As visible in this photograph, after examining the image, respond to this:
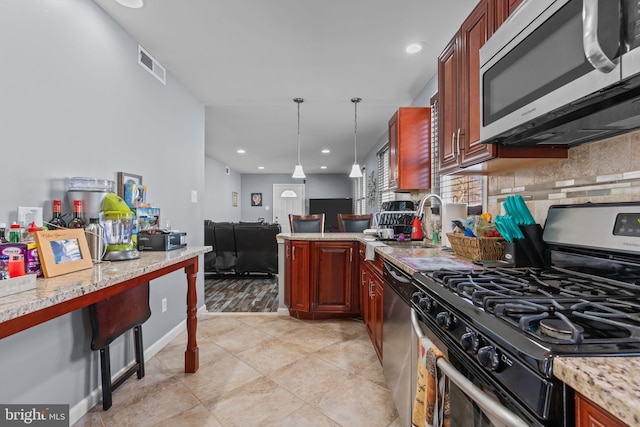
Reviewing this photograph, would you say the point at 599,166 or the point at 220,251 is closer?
the point at 599,166

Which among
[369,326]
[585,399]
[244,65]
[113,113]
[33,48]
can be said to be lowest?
[369,326]

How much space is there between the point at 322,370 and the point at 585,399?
6.63 ft

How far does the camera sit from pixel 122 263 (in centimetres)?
166

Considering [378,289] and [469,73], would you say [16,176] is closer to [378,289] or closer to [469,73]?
[378,289]

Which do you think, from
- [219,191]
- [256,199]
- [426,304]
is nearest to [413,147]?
[426,304]

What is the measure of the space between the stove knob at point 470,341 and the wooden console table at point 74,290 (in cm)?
121

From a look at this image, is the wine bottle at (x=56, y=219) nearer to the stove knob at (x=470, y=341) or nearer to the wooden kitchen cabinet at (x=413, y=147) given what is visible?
the stove knob at (x=470, y=341)

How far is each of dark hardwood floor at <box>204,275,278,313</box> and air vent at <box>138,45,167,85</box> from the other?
8.25ft

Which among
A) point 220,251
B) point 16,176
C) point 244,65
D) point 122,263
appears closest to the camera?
point 16,176

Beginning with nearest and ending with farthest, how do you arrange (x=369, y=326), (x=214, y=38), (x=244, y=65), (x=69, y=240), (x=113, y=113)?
(x=69, y=240)
(x=113, y=113)
(x=214, y=38)
(x=369, y=326)
(x=244, y=65)

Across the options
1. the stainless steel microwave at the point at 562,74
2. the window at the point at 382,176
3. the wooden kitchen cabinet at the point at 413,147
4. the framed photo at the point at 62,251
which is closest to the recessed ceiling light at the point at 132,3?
the framed photo at the point at 62,251

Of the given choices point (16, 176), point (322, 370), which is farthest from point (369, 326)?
point (16, 176)

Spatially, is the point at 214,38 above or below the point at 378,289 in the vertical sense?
above

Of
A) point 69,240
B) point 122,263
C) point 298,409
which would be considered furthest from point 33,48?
point 298,409
